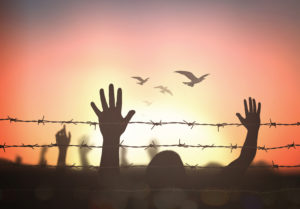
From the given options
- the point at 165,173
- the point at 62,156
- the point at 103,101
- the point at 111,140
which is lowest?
the point at 62,156

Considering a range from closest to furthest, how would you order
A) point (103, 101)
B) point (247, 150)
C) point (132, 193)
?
point (132, 193)
point (103, 101)
point (247, 150)

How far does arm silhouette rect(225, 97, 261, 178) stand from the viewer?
Result: 17.6 feet

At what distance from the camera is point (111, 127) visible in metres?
4.81

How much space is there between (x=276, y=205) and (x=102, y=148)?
89.3 inches

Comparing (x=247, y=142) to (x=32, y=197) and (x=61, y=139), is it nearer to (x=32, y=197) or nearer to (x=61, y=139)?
(x=32, y=197)

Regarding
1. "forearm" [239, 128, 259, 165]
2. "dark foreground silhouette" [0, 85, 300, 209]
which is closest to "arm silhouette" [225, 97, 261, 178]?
"forearm" [239, 128, 259, 165]

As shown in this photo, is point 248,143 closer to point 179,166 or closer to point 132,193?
point 179,166

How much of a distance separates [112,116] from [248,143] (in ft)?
9.15

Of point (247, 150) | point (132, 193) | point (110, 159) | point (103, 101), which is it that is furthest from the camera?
point (247, 150)

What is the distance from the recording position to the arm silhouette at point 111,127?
434cm

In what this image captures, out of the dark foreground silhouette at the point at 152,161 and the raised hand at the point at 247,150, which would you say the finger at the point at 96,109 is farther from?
the raised hand at the point at 247,150

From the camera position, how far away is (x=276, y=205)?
4.31 metres

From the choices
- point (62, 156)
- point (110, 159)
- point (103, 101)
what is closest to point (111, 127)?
point (103, 101)

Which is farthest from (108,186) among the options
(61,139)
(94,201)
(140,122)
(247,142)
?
(61,139)
